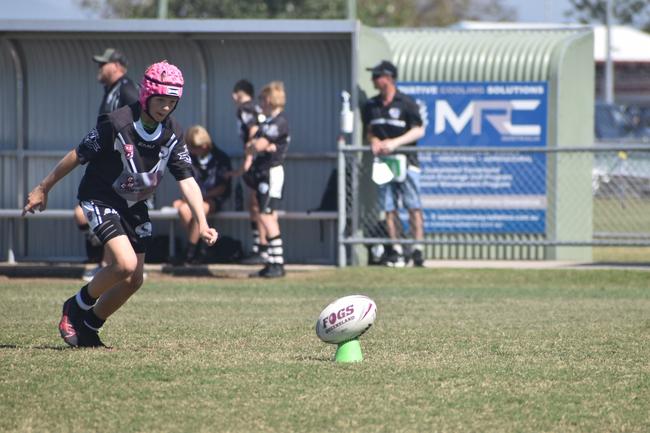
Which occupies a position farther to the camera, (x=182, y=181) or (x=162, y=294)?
(x=162, y=294)

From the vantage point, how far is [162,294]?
12.9 metres

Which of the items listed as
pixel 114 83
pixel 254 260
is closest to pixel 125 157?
pixel 114 83

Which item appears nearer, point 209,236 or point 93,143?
point 209,236

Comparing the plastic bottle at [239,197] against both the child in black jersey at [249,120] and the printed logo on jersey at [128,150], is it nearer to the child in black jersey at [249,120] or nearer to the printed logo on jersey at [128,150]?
the child in black jersey at [249,120]

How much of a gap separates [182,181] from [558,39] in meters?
9.16

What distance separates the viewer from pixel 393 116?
15.2 m

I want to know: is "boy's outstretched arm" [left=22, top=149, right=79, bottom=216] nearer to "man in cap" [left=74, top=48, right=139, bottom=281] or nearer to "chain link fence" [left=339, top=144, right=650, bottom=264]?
"man in cap" [left=74, top=48, right=139, bottom=281]

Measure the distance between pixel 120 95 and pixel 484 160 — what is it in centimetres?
514

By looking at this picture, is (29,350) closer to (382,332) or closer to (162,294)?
(382,332)

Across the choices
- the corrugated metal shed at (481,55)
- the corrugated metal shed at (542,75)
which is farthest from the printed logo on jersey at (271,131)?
the corrugated metal shed at (481,55)

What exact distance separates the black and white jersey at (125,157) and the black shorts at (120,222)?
48 mm

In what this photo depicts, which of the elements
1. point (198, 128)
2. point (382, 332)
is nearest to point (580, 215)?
point (198, 128)

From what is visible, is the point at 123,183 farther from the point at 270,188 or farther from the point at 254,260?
the point at 254,260

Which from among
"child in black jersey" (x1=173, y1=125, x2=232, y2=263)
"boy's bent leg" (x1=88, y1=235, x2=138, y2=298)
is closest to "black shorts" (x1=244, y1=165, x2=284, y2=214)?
"child in black jersey" (x1=173, y1=125, x2=232, y2=263)
